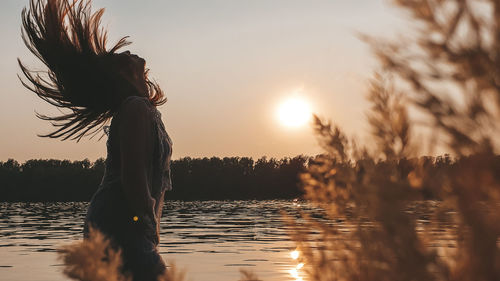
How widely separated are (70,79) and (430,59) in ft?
9.19

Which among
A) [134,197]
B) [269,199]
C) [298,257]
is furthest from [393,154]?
[269,199]

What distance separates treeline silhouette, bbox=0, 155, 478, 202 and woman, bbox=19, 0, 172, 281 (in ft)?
474

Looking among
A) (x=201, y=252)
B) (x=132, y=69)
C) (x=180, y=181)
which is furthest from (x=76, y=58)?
(x=180, y=181)

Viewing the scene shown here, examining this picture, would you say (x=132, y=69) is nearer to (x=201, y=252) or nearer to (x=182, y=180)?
(x=201, y=252)

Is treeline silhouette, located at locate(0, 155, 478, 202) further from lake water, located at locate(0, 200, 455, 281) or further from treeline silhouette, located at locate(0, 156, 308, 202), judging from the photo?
lake water, located at locate(0, 200, 455, 281)

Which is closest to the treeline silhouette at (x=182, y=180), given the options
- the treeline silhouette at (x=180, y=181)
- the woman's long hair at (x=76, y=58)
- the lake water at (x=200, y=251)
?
the treeline silhouette at (x=180, y=181)

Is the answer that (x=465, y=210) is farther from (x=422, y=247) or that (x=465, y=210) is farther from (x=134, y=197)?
(x=134, y=197)

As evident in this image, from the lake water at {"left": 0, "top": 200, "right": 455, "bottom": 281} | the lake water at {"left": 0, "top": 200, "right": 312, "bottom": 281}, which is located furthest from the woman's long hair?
the lake water at {"left": 0, "top": 200, "right": 312, "bottom": 281}

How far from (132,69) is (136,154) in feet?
1.97

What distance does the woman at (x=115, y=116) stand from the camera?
149 inches

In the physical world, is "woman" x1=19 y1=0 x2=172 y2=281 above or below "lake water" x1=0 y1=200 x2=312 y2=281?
above

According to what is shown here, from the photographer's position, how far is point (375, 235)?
1.83 m

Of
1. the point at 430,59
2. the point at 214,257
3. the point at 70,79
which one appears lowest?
the point at 214,257

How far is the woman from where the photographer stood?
12.4 ft
